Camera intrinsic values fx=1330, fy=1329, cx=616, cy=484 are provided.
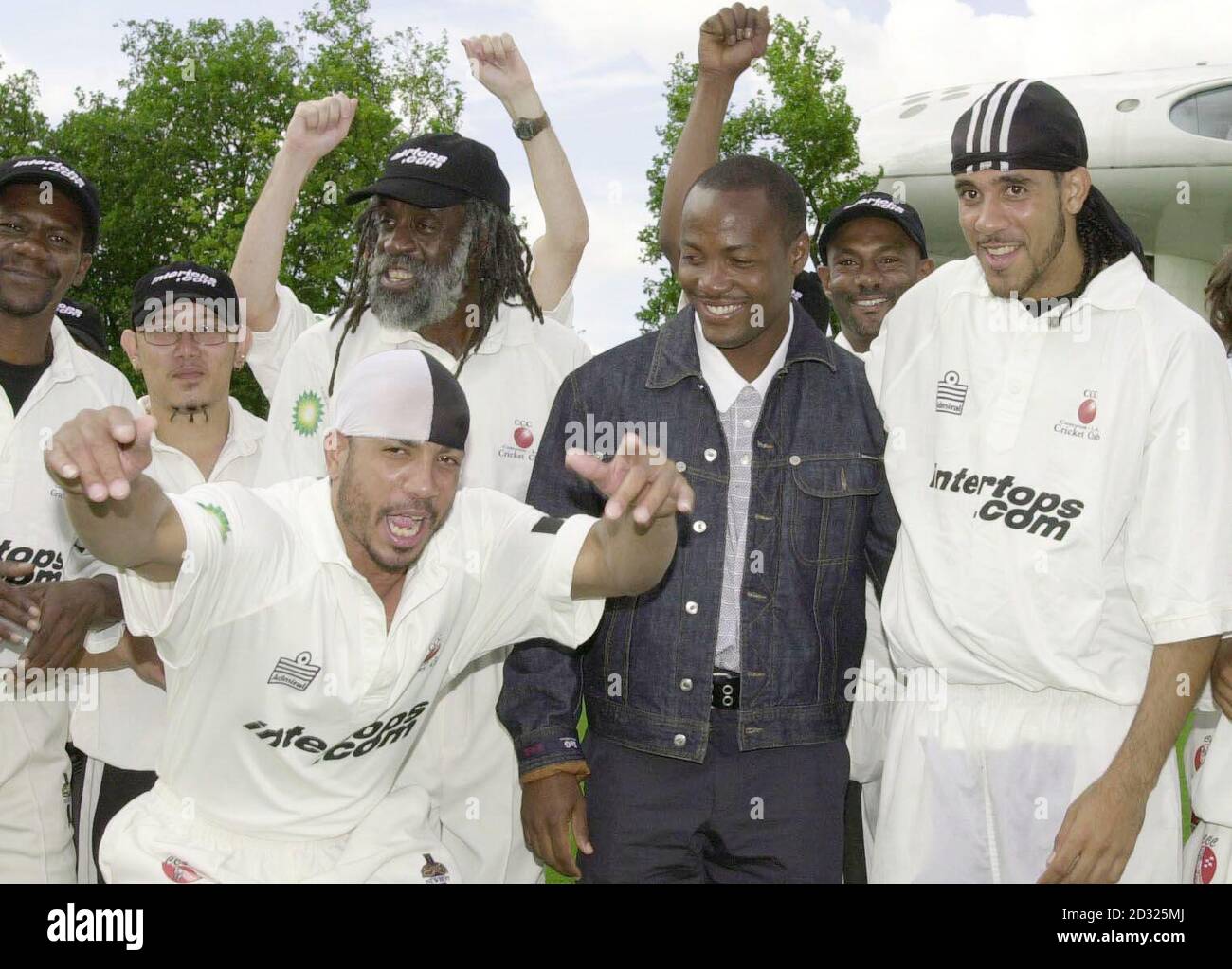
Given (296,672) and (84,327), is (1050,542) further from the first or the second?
(84,327)

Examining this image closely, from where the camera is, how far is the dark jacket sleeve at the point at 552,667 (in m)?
4.46

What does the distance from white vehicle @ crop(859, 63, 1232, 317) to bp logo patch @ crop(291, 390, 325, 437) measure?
33.6m

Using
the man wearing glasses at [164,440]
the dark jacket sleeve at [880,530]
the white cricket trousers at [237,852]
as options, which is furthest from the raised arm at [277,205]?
the dark jacket sleeve at [880,530]

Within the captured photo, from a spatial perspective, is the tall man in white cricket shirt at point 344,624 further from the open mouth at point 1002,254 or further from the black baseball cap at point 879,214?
the black baseball cap at point 879,214

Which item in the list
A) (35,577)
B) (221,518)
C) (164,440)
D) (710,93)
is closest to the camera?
(221,518)

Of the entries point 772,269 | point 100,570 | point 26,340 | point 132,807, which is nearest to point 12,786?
point 100,570

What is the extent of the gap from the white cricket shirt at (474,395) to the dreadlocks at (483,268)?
0.04 meters

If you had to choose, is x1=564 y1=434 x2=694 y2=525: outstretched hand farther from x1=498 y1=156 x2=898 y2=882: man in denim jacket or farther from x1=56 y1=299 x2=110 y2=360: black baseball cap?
x1=56 y1=299 x2=110 y2=360: black baseball cap

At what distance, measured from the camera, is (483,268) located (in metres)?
5.65

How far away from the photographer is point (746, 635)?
4.46 meters

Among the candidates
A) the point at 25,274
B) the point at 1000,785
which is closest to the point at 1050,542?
the point at 1000,785

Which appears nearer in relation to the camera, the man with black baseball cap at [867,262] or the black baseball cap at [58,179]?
the black baseball cap at [58,179]

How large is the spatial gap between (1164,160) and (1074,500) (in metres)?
37.5

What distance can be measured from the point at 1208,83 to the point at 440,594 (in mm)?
40098
